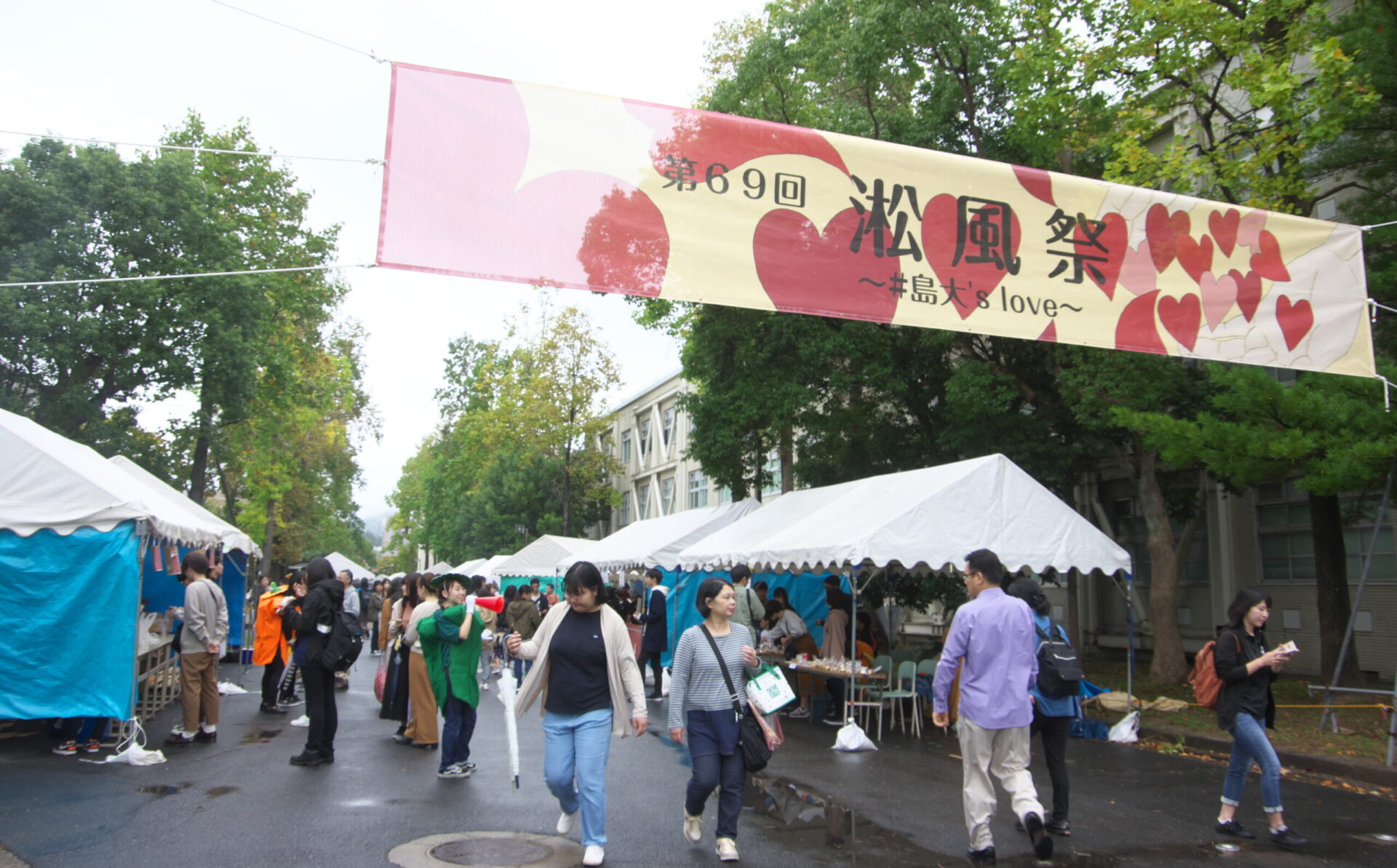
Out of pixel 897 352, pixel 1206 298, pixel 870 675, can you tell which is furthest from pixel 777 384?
pixel 1206 298

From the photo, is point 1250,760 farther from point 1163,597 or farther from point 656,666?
point 656,666

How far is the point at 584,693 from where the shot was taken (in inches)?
225

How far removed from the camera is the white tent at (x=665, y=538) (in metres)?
19.2

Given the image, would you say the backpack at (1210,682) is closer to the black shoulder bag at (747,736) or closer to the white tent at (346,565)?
the black shoulder bag at (747,736)

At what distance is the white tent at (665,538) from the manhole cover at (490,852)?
39.0 ft

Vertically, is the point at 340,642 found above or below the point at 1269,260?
below

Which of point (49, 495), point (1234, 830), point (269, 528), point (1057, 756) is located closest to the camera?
point (1057, 756)

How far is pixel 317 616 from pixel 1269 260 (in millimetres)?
8647

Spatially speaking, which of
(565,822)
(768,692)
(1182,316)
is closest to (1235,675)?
(1182,316)

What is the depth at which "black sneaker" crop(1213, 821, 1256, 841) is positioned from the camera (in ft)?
22.2

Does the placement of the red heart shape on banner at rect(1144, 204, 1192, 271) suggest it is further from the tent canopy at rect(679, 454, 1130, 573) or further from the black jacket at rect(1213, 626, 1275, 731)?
the tent canopy at rect(679, 454, 1130, 573)

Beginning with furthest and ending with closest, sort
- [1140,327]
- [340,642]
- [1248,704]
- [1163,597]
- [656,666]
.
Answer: [656,666], [1163,597], [340,642], [1140,327], [1248,704]

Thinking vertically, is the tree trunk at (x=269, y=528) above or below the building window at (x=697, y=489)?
below

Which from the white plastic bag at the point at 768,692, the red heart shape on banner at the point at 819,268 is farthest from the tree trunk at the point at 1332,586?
the white plastic bag at the point at 768,692
